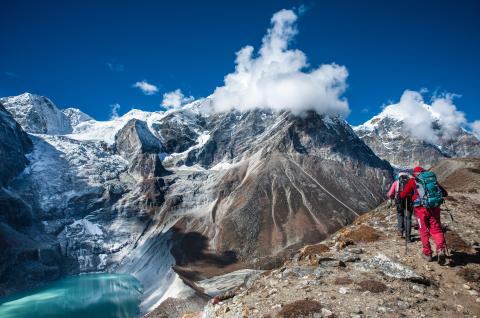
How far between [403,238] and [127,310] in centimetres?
13702

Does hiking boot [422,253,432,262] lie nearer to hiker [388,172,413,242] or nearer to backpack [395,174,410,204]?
hiker [388,172,413,242]

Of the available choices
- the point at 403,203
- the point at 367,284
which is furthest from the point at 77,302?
the point at 367,284

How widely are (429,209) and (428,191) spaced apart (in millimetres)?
811

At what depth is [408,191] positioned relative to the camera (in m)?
20.0

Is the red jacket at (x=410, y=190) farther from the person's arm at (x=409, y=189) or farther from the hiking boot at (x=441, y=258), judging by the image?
the hiking boot at (x=441, y=258)

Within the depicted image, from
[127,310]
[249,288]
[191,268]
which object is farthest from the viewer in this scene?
[191,268]

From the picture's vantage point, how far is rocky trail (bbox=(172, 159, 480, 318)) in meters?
14.5

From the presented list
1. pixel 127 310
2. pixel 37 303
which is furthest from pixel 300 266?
pixel 37 303

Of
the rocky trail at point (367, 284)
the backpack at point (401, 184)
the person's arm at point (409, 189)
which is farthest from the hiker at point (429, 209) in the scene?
the backpack at point (401, 184)

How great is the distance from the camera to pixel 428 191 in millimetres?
18703

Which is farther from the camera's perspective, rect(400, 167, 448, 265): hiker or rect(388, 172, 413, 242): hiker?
rect(388, 172, 413, 242): hiker

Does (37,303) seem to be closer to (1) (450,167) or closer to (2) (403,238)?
(1) (450,167)

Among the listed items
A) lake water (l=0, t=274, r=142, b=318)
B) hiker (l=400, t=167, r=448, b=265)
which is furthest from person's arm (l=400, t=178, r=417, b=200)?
lake water (l=0, t=274, r=142, b=318)

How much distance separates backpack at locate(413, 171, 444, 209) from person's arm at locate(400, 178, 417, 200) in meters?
0.37
